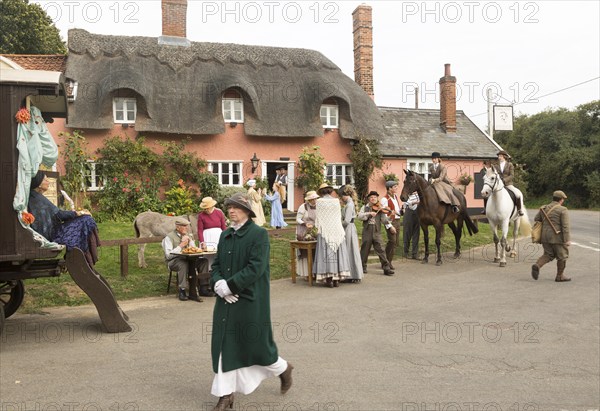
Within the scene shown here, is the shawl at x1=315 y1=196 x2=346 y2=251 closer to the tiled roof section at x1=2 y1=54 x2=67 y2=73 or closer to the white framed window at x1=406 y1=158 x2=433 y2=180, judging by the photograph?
the white framed window at x1=406 y1=158 x2=433 y2=180

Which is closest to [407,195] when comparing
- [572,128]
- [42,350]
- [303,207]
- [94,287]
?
[303,207]

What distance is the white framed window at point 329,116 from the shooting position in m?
25.3

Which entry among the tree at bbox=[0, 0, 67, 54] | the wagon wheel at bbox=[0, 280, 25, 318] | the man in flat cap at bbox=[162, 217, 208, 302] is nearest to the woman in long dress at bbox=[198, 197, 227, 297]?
the man in flat cap at bbox=[162, 217, 208, 302]

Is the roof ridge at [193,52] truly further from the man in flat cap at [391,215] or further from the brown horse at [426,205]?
the brown horse at [426,205]

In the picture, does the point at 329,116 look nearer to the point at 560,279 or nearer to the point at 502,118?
the point at 502,118

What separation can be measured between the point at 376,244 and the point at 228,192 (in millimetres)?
10478

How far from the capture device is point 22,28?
32.7m

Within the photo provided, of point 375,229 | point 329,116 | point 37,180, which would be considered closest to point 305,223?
point 375,229

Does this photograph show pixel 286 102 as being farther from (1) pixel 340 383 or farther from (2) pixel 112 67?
(1) pixel 340 383

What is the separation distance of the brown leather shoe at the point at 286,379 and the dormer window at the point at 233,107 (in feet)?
63.5

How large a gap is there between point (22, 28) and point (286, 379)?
112 ft

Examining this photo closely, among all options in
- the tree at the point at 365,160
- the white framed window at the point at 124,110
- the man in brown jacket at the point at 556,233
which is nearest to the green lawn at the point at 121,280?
the man in brown jacket at the point at 556,233

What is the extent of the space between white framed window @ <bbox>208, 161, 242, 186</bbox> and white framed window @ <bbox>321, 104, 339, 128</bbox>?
4520 mm

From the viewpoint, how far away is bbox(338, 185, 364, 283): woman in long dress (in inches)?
455
